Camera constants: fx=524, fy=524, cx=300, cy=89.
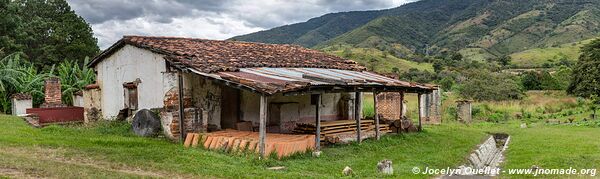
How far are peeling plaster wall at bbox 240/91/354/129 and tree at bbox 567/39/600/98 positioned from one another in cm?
2289

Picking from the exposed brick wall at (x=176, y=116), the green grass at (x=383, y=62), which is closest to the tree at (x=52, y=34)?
the exposed brick wall at (x=176, y=116)

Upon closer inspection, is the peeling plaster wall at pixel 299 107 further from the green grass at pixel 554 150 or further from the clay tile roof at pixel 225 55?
the green grass at pixel 554 150

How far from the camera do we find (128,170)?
30.6 ft

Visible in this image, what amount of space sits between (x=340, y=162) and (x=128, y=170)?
4.67m

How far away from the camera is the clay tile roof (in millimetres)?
13670

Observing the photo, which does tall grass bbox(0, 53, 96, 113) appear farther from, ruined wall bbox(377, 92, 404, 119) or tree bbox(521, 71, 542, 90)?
tree bbox(521, 71, 542, 90)

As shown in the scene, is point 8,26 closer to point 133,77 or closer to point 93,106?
point 93,106

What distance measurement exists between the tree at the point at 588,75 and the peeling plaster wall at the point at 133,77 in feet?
97.5

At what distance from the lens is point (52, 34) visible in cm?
3831

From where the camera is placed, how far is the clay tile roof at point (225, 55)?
1367 centimetres

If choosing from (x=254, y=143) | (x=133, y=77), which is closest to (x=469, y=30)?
(x=133, y=77)

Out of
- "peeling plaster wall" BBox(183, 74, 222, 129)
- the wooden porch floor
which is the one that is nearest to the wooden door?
"peeling plaster wall" BBox(183, 74, 222, 129)

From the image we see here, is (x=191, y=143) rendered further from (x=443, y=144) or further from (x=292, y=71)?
(x=443, y=144)

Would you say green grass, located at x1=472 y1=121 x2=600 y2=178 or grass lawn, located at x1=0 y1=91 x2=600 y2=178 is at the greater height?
grass lawn, located at x1=0 y1=91 x2=600 y2=178
